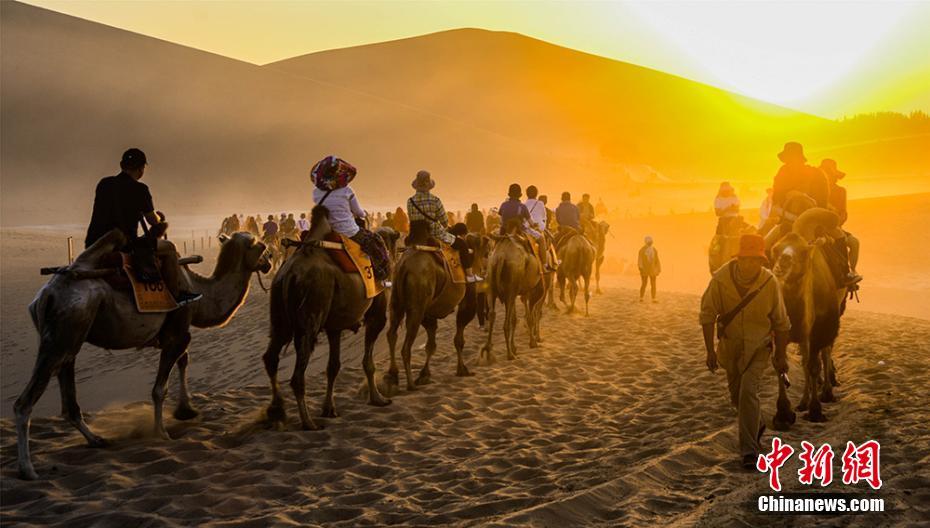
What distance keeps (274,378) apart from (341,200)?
2402 mm

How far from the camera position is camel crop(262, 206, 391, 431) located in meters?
9.62

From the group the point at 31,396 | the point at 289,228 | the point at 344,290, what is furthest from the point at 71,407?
the point at 289,228

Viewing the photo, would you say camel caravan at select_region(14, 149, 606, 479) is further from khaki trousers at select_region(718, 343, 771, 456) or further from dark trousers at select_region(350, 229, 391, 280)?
khaki trousers at select_region(718, 343, 771, 456)

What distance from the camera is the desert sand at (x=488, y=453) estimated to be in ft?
22.4

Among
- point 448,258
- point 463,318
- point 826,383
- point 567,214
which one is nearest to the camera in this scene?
point 826,383

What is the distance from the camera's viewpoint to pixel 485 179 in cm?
10025

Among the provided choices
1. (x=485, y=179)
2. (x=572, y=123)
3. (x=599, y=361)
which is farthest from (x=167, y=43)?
(x=599, y=361)

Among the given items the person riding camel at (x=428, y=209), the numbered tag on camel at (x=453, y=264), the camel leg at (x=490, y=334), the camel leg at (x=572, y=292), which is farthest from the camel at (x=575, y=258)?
the person riding camel at (x=428, y=209)

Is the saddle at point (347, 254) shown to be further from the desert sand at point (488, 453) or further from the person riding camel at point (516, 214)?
the person riding camel at point (516, 214)

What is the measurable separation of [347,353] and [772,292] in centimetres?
1034

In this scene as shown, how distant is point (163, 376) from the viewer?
30.6ft

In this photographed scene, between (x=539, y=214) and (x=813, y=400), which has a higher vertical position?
(x=539, y=214)

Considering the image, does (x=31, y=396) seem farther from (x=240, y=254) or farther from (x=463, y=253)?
(x=463, y=253)

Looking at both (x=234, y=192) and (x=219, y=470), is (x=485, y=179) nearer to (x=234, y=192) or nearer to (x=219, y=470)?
(x=234, y=192)
